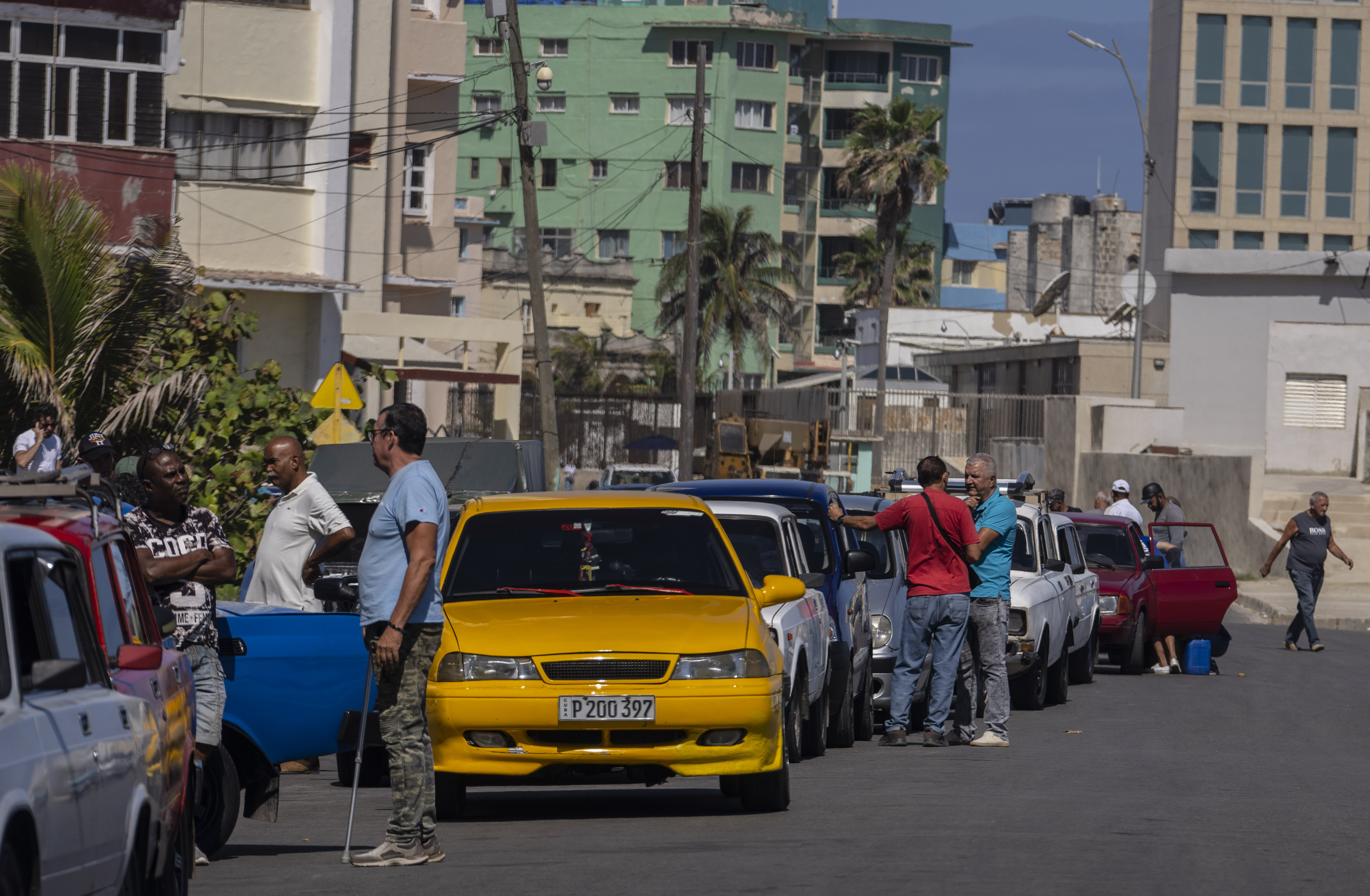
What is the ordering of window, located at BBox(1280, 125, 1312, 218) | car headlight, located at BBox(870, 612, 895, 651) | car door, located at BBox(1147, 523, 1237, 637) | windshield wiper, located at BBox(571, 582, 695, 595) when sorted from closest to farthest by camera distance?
windshield wiper, located at BBox(571, 582, 695, 595), car headlight, located at BBox(870, 612, 895, 651), car door, located at BBox(1147, 523, 1237, 637), window, located at BBox(1280, 125, 1312, 218)

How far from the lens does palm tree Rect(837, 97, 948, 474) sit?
65.4 m

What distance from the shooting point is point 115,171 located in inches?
1154

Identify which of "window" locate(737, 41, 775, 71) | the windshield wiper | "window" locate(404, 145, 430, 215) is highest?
"window" locate(737, 41, 775, 71)

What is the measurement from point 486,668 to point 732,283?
2780 inches

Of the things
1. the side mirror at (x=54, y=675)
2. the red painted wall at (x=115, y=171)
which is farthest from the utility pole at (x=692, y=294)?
the side mirror at (x=54, y=675)

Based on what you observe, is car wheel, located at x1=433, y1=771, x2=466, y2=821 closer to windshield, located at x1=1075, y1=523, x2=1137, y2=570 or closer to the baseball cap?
the baseball cap

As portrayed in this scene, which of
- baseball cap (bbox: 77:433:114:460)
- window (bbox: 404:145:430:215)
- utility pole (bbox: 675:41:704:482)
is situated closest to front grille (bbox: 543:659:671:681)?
baseball cap (bbox: 77:433:114:460)

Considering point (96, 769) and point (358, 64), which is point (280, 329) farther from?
point (96, 769)

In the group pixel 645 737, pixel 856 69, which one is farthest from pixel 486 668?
pixel 856 69

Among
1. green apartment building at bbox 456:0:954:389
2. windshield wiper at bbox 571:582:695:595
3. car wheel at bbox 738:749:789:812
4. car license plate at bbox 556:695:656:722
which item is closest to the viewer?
car license plate at bbox 556:695:656:722

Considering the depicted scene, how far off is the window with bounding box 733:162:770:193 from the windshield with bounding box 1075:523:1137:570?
234 ft

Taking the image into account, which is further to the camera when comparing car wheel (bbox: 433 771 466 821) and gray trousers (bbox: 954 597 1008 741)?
gray trousers (bbox: 954 597 1008 741)

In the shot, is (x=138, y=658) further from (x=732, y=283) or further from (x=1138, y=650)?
(x=732, y=283)

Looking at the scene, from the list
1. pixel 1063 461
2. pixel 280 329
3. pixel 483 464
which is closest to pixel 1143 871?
pixel 483 464
